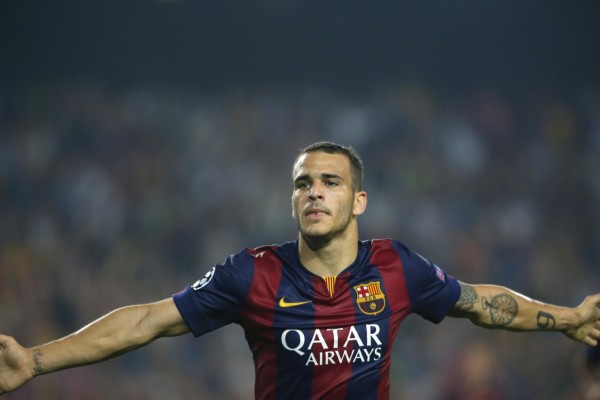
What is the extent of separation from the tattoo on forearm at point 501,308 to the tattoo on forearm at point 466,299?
0.17 ft

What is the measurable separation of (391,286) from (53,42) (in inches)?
267

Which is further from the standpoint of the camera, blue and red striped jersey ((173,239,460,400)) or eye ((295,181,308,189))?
eye ((295,181,308,189))

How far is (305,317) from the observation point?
135 inches

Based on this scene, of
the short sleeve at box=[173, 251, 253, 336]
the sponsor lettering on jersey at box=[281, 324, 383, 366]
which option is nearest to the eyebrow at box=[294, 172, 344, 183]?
the short sleeve at box=[173, 251, 253, 336]

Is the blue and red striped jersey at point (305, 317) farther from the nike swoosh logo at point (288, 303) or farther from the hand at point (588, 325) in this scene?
the hand at point (588, 325)

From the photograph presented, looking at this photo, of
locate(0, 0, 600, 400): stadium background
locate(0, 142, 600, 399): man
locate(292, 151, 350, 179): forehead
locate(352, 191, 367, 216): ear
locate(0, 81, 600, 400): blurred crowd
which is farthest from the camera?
locate(0, 0, 600, 400): stadium background

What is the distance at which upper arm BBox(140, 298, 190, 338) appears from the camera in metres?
3.30

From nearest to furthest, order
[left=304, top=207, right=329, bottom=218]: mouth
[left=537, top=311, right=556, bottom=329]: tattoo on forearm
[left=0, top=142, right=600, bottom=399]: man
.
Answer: [left=0, top=142, right=600, bottom=399]: man < [left=304, top=207, right=329, bottom=218]: mouth < [left=537, top=311, right=556, bottom=329]: tattoo on forearm

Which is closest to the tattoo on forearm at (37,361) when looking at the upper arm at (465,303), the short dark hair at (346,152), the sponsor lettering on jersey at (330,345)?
the sponsor lettering on jersey at (330,345)

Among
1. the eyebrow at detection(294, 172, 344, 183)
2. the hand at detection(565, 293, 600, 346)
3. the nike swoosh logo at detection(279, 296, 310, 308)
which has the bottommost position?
the hand at detection(565, 293, 600, 346)

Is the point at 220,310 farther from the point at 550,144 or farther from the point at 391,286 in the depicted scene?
the point at 550,144

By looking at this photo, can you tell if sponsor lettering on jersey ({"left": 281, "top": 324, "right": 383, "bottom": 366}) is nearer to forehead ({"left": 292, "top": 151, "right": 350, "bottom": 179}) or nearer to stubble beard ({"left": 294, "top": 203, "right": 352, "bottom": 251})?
stubble beard ({"left": 294, "top": 203, "right": 352, "bottom": 251})

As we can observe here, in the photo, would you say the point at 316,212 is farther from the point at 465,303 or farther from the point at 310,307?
the point at 465,303

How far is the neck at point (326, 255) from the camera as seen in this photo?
11.6ft
